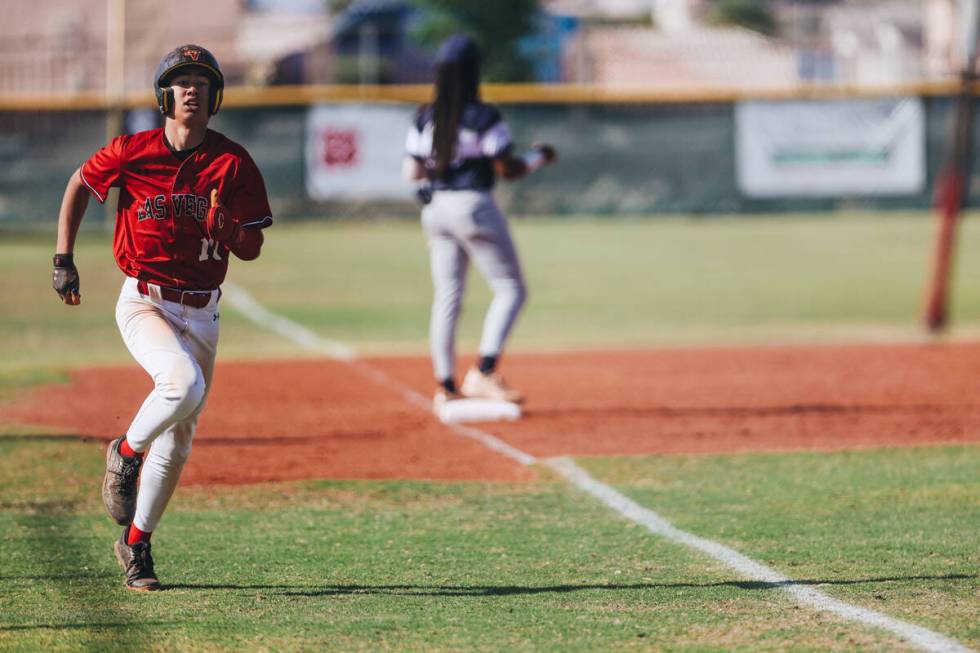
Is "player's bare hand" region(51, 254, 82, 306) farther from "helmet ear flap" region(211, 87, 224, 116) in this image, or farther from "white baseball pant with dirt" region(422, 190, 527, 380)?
"white baseball pant with dirt" region(422, 190, 527, 380)

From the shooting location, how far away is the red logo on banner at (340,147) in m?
26.7

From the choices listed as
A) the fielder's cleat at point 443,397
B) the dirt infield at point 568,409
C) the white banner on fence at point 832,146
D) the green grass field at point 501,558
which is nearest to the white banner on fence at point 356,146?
the white banner on fence at point 832,146

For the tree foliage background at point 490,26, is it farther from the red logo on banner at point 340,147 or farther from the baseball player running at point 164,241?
the baseball player running at point 164,241

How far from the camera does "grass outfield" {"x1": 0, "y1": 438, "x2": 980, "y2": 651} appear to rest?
14.8 feet

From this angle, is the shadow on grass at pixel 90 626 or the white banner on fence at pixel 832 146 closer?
the shadow on grass at pixel 90 626

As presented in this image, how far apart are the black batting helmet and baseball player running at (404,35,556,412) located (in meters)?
3.46

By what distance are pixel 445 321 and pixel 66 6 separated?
32273 mm

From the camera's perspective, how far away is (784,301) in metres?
17.4

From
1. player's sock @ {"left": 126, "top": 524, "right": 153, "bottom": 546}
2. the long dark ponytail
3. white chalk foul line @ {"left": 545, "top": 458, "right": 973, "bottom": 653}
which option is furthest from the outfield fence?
player's sock @ {"left": 126, "top": 524, "right": 153, "bottom": 546}

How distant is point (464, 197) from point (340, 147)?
1840cm

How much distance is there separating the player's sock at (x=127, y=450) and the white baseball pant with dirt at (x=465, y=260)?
3793 mm

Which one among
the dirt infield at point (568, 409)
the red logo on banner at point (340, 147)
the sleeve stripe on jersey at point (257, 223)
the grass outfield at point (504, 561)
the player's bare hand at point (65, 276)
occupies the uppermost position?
the sleeve stripe on jersey at point (257, 223)

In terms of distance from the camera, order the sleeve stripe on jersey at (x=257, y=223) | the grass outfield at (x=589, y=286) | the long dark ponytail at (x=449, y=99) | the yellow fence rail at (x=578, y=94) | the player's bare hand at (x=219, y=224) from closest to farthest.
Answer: the player's bare hand at (x=219, y=224)
the sleeve stripe on jersey at (x=257, y=223)
the long dark ponytail at (x=449, y=99)
the grass outfield at (x=589, y=286)
the yellow fence rail at (x=578, y=94)

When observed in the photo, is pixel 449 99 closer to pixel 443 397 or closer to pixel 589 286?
pixel 443 397
